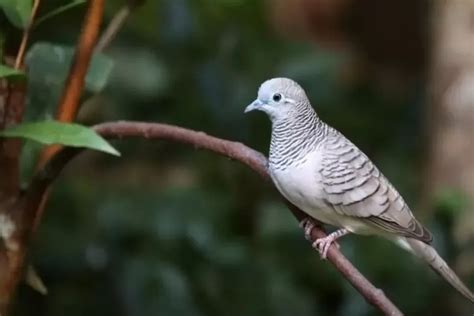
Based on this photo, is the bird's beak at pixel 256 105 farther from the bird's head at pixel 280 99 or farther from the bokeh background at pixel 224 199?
the bokeh background at pixel 224 199

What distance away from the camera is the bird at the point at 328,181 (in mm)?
820

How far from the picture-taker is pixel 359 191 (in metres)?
0.86

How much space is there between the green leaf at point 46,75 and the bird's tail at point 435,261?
369 mm

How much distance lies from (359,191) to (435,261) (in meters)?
0.10

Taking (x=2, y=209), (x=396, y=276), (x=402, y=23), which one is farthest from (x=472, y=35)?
(x=402, y=23)

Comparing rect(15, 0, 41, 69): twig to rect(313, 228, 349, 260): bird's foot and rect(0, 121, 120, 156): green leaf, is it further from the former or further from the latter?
rect(313, 228, 349, 260): bird's foot

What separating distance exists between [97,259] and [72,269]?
5cm

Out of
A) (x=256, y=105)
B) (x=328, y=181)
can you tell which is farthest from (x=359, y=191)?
(x=256, y=105)

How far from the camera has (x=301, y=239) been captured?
5.17 feet

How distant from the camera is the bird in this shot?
0.82m

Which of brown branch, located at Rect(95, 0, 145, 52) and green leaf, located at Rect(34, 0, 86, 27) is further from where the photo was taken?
brown branch, located at Rect(95, 0, 145, 52)

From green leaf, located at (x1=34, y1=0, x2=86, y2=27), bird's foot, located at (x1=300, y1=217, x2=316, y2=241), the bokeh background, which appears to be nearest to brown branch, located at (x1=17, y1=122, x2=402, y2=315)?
bird's foot, located at (x1=300, y1=217, x2=316, y2=241)

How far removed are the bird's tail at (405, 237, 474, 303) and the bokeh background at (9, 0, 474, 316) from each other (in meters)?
0.43

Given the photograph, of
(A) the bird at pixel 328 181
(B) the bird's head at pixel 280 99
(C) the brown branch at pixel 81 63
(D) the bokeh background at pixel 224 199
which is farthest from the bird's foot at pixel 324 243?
(D) the bokeh background at pixel 224 199
